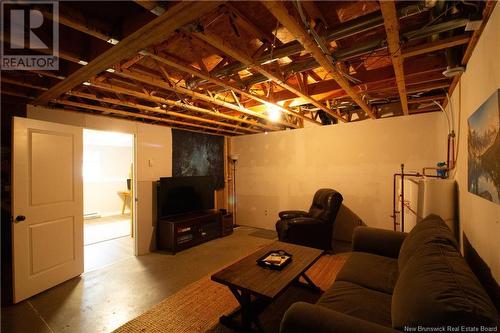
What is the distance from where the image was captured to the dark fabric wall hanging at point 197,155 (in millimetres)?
4809

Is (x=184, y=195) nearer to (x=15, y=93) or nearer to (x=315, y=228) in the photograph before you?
(x=315, y=228)

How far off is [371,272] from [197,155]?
4115mm

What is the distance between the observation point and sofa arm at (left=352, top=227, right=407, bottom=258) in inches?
95.7

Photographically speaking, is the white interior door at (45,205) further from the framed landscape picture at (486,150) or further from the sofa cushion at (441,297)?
the framed landscape picture at (486,150)

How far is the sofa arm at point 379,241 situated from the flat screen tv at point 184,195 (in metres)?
3.12

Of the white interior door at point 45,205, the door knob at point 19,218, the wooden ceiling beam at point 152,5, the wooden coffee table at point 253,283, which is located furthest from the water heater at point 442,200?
the door knob at point 19,218

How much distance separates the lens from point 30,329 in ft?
6.79

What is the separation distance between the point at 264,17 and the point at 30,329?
10.7 feet

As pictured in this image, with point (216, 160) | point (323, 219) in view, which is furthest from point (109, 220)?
point (323, 219)

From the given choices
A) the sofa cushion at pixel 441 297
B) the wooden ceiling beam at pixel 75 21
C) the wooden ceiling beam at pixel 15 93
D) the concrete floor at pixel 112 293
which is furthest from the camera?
the wooden ceiling beam at pixel 15 93

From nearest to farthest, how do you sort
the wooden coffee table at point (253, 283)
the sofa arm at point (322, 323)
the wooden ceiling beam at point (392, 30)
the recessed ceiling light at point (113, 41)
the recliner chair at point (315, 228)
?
the sofa arm at point (322, 323)
the wooden ceiling beam at point (392, 30)
the recessed ceiling light at point (113, 41)
the wooden coffee table at point (253, 283)
the recliner chair at point (315, 228)

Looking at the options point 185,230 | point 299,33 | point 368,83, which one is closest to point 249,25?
point 299,33

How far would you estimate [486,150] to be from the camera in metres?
1.37

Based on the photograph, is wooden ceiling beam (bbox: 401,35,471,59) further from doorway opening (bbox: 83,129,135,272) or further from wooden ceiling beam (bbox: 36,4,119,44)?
doorway opening (bbox: 83,129,135,272)
